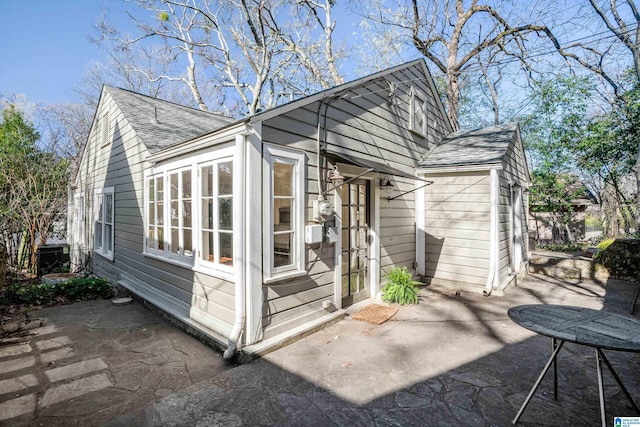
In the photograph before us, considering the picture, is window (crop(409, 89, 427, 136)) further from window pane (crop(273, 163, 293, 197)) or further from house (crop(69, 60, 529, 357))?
window pane (crop(273, 163, 293, 197))

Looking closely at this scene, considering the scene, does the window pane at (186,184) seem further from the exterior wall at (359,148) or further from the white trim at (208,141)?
the exterior wall at (359,148)

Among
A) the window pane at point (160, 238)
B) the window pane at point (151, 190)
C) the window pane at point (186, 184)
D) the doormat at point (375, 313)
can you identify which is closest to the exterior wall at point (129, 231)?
the window pane at point (160, 238)

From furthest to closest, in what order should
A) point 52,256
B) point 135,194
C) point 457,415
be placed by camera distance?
point 52,256, point 135,194, point 457,415

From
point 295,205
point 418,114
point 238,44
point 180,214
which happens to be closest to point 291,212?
point 295,205

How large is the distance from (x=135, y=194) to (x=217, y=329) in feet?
12.5

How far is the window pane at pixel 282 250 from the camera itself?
3.85 meters

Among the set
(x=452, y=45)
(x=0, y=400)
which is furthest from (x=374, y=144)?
(x=452, y=45)

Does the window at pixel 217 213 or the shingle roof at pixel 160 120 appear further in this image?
the shingle roof at pixel 160 120

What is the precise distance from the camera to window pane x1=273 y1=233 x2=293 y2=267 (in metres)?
3.85

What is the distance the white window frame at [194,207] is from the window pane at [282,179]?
50cm

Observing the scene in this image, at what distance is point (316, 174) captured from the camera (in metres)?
4.38

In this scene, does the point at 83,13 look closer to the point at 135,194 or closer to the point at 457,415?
the point at 135,194

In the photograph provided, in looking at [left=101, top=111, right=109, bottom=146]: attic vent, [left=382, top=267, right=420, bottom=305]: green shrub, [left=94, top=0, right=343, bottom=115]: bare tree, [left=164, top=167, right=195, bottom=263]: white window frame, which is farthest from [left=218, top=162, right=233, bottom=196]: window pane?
[left=94, top=0, right=343, bottom=115]: bare tree

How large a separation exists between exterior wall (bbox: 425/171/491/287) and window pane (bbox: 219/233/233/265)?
14.6 feet
